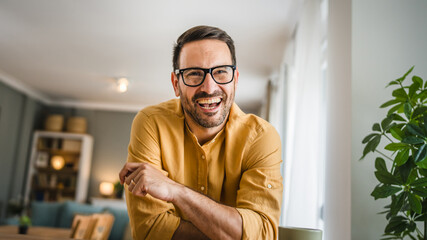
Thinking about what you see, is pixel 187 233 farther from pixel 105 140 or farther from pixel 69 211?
pixel 105 140

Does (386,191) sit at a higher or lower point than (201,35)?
lower

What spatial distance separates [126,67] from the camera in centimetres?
519

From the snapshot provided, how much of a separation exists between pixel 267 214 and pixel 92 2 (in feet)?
9.62

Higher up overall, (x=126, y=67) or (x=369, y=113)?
(x=126, y=67)

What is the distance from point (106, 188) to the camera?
277 inches

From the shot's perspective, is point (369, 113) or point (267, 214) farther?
point (369, 113)

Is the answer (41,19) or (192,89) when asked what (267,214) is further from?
(41,19)

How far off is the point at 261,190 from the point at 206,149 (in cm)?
26

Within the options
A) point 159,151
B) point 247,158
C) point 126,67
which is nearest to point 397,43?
point 247,158

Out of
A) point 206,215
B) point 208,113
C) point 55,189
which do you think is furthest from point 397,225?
point 55,189

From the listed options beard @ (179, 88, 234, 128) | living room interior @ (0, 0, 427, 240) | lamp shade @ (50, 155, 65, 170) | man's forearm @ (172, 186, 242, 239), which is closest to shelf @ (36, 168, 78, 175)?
lamp shade @ (50, 155, 65, 170)

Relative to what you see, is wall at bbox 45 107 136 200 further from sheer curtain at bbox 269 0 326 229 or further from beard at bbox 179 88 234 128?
beard at bbox 179 88 234 128

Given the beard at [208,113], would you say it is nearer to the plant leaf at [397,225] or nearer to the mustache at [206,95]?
the mustache at [206,95]

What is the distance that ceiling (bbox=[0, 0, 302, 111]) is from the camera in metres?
3.40
